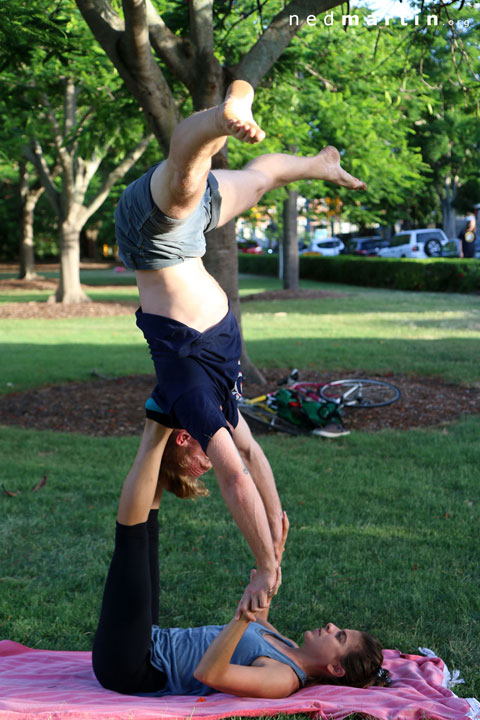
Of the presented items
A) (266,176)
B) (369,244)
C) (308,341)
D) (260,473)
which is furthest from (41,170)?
(369,244)

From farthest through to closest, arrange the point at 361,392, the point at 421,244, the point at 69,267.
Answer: the point at 421,244 < the point at 69,267 < the point at 361,392

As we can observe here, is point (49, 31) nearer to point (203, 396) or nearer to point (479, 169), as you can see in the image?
point (203, 396)

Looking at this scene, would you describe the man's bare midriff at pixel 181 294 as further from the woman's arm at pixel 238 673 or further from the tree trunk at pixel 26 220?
the tree trunk at pixel 26 220

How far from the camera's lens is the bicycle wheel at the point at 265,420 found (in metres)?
8.11

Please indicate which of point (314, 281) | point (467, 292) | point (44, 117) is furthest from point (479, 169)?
point (44, 117)

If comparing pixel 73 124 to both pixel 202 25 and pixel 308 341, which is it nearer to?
pixel 308 341

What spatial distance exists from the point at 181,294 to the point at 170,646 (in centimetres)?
150

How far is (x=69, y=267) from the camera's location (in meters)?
23.5

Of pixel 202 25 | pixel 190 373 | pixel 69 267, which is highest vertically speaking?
pixel 202 25

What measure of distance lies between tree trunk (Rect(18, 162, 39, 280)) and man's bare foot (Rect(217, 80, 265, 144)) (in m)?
31.5

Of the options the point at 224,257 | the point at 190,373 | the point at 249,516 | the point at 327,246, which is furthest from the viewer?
the point at 327,246

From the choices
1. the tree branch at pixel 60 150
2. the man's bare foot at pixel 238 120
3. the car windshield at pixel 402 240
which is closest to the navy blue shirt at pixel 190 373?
the man's bare foot at pixel 238 120

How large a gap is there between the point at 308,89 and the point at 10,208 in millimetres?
40676

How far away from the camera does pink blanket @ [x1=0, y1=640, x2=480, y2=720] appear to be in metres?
2.90
